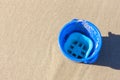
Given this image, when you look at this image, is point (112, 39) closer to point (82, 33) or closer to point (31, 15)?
point (82, 33)

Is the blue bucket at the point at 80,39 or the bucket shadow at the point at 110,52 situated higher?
the blue bucket at the point at 80,39

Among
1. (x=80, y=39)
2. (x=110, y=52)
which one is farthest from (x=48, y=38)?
(x=110, y=52)

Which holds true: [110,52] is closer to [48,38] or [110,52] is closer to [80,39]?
[80,39]

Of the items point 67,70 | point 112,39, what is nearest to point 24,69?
point 67,70

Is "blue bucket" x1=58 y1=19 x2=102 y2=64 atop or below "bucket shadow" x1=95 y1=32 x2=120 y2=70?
atop
